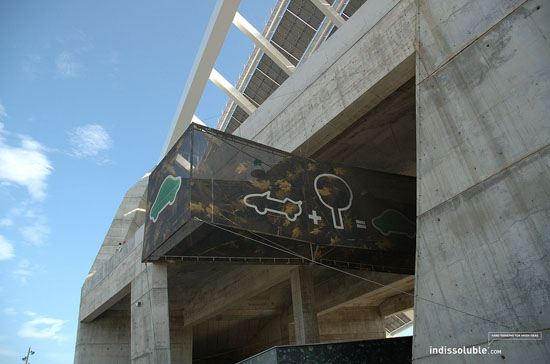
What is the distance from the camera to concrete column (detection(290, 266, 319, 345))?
1370cm

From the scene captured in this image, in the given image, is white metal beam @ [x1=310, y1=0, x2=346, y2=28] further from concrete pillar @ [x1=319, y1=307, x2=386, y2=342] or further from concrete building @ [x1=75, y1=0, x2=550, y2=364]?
concrete pillar @ [x1=319, y1=307, x2=386, y2=342]

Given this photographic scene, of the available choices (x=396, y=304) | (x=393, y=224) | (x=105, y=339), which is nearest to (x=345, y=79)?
(x=393, y=224)

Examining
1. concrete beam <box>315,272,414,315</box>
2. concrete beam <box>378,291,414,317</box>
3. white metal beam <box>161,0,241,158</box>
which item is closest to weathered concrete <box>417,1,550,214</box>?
concrete beam <box>315,272,414,315</box>

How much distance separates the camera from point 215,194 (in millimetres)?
9172

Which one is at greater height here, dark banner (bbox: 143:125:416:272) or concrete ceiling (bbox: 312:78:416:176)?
concrete ceiling (bbox: 312:78:416:176)

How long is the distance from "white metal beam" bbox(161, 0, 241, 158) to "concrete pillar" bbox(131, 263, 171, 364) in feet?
36.4

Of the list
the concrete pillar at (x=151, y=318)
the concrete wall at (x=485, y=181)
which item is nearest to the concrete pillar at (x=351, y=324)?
the concrete pillar at (x=151, y=318)

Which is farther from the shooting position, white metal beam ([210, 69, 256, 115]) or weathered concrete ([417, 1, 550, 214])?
white metal beam ([210, 69, 256, 115])

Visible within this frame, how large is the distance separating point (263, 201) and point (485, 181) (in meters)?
4.64

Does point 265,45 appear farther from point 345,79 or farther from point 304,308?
point 304,308

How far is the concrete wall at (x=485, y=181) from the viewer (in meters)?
5.55

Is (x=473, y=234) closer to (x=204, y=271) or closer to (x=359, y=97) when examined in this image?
(x=359, y=97)

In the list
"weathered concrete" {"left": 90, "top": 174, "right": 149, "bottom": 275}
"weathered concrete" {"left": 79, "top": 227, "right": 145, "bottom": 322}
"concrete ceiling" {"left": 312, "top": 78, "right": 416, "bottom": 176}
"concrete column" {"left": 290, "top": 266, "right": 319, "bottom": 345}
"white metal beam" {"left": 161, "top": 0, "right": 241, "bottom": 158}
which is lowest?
"concrete column" {"left": 290, "top": 266, "right": 319, "bottom": 345}

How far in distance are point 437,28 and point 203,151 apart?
219 inches
